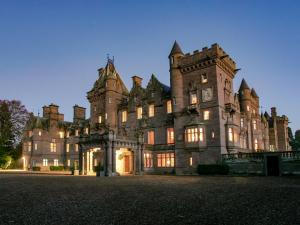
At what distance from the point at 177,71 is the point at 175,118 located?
742cm

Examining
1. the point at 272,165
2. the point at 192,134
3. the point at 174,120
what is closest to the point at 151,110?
the point at 174,120

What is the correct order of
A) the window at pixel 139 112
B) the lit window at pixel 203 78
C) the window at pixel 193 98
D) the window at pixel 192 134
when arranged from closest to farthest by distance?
the window at pixel 192 134
the lit window at pixel 203 78
the window at pixel 193 98
the window at pixel 139 112

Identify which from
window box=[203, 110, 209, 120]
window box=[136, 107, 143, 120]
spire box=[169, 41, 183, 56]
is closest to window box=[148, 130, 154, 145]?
window box=[136, 107, 143, 120]

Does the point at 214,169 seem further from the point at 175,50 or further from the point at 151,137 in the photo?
the point at 175,50

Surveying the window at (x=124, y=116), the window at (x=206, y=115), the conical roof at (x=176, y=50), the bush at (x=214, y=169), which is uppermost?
the conical roof at (x=176, y=50)

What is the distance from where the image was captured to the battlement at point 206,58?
36906 mm

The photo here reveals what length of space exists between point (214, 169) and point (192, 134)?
21.1 feet

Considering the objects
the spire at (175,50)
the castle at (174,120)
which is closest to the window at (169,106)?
the castle at (174,120)

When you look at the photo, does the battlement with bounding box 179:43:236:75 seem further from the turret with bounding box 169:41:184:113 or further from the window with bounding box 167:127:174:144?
the window with bounding box 167:127:174:144

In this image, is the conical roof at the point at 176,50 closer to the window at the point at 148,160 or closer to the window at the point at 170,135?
the window at the point at 170,135

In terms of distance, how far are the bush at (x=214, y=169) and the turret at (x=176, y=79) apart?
32.3 feet

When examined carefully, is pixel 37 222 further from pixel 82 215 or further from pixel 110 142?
pixel 110 142

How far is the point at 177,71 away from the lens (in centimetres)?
4084

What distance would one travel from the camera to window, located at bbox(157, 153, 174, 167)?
40.1m
